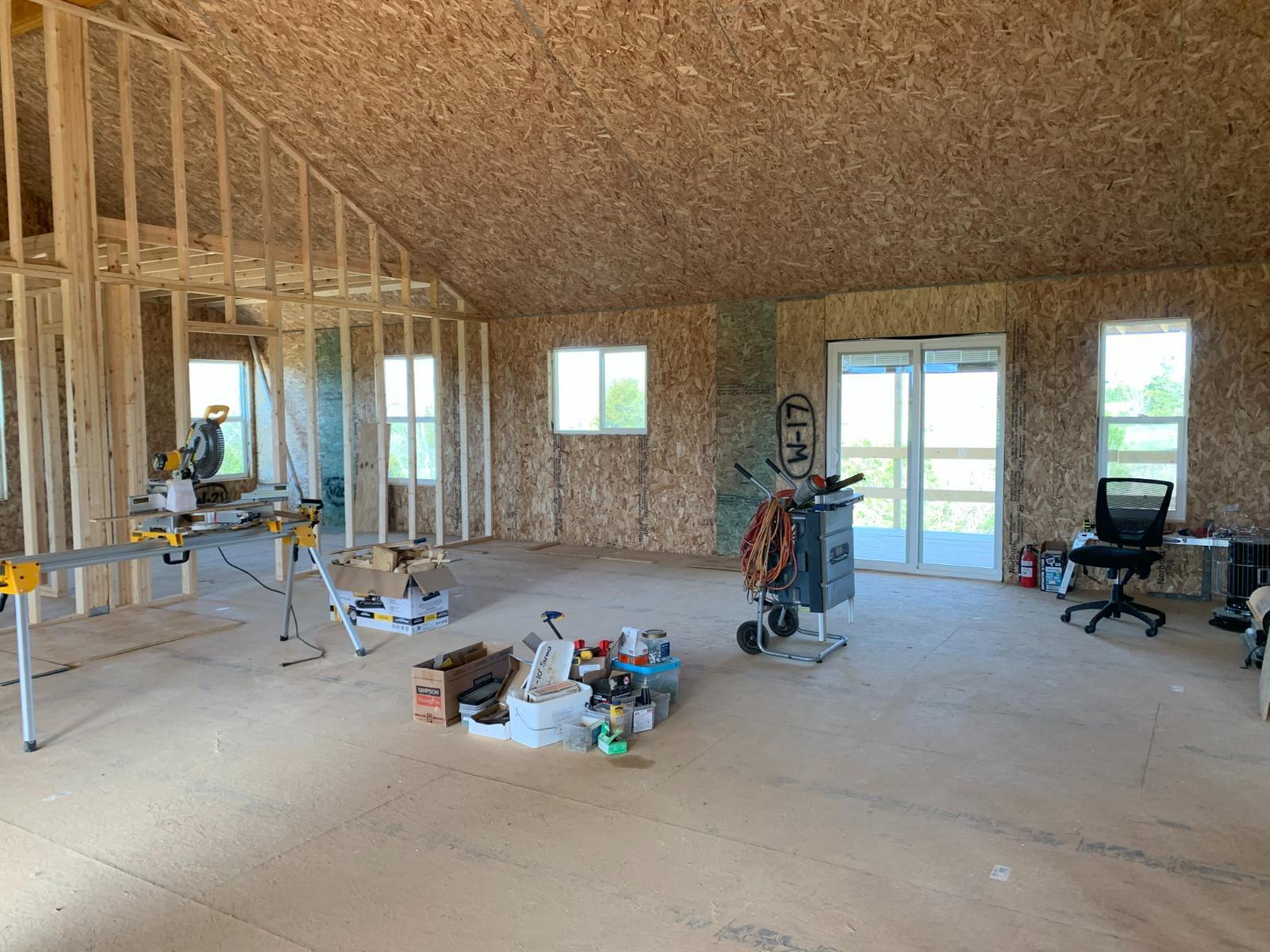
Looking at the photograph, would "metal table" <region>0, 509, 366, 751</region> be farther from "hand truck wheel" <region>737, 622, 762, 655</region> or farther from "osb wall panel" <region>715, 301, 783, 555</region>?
"osb wall panel" <region>715, 301, 783, 555</region>

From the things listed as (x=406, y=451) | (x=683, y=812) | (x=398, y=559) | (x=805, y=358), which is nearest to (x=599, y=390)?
(x=805, y=358)

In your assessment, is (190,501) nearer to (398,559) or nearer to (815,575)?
(398,559)

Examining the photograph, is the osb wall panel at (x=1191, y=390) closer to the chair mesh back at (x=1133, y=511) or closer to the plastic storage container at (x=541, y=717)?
the chair mesh back at (x=1133, y=511)

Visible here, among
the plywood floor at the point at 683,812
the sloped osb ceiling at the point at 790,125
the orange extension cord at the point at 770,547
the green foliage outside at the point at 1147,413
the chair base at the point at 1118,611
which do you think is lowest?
the plywood floor at the point at 683,812

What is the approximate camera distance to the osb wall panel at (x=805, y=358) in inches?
327

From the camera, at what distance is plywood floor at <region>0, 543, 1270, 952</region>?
2631mm

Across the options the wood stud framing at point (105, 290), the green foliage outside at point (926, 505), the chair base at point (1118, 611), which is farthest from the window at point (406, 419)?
the chair base at point (1118, 611)

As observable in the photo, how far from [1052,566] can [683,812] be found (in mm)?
5061

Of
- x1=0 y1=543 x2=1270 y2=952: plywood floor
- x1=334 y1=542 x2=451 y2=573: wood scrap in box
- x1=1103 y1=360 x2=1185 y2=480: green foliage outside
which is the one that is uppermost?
x1=1103 y1=360 x2=1185 y2=480: green foliage outside

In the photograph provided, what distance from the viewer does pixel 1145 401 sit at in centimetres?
706

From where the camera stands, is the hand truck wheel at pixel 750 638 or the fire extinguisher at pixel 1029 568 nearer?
the hand truck wheel at pixel 750 638

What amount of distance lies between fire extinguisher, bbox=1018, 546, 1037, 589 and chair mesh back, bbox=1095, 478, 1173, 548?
4.12 ft

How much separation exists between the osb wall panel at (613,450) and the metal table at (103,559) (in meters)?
4.14

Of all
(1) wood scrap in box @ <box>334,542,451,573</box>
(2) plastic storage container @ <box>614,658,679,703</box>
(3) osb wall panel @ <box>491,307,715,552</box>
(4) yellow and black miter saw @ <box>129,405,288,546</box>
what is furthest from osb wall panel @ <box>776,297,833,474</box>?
(4) yellow and black miter saw @ <box>129,405,288,546</box>
